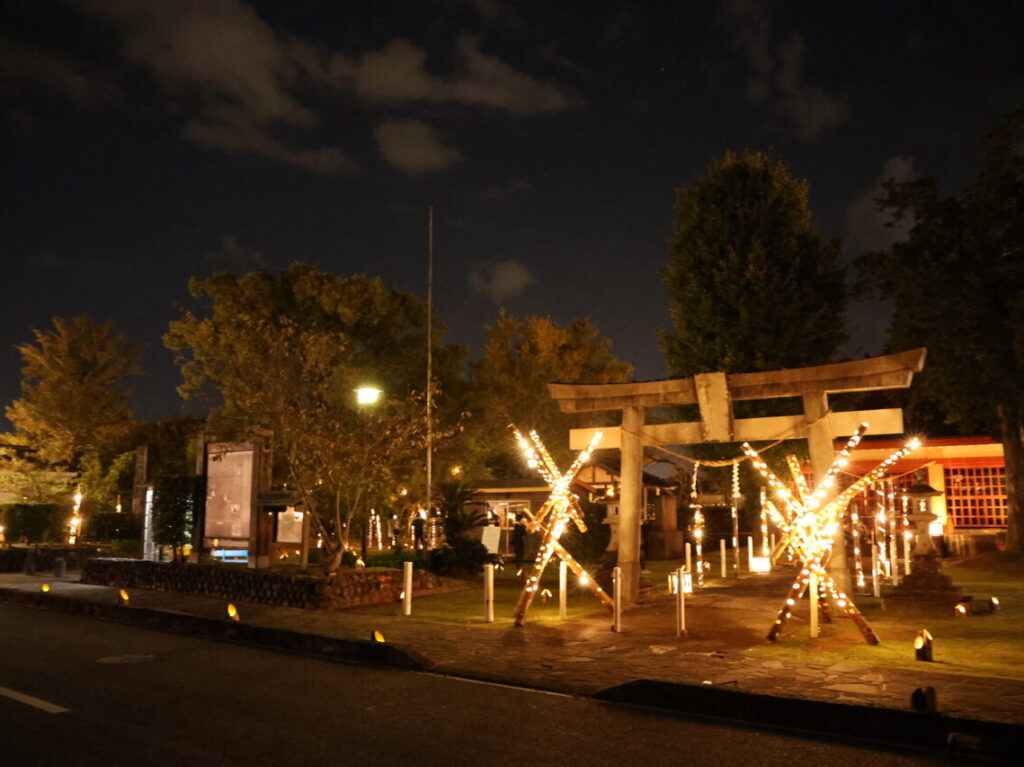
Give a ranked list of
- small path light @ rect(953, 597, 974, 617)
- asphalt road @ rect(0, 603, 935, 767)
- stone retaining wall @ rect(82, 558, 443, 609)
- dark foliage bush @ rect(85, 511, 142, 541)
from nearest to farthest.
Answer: asphalt road @ rect(0, 603, 935, 767)
small path light @ rect(953, 597, 974, 617)
stone retaining wall @ rect(82, 558, 443, 609)
dark foliage bush @ rect(85, 511, 142, 541)

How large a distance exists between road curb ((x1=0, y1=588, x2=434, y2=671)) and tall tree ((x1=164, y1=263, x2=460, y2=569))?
11.4 feet

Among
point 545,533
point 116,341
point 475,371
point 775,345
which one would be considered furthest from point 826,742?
point 116,341

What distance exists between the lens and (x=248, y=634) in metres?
12.3

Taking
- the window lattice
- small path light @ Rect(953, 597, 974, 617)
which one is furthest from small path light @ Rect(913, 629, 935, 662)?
the window lattice

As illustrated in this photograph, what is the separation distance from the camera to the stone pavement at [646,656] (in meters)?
7.58

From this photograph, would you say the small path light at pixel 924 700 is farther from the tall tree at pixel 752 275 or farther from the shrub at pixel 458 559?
the shrub at pixel 458 559

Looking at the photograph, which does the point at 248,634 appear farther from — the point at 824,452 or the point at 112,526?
the point at 112,526

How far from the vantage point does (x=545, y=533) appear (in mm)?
13023

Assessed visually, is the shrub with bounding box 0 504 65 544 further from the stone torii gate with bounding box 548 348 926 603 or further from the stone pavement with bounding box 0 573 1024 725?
the stone torii gate with bounding box 548 348 926 603

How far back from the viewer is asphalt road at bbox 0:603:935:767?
605 centimetres

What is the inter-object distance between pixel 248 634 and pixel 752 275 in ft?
40.9

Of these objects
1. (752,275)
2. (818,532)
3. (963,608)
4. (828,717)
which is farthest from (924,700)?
(752,275)

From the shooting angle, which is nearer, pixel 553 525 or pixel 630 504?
pixel 553 525

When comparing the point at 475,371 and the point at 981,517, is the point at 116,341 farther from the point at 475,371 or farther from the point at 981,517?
the point at 981,517
